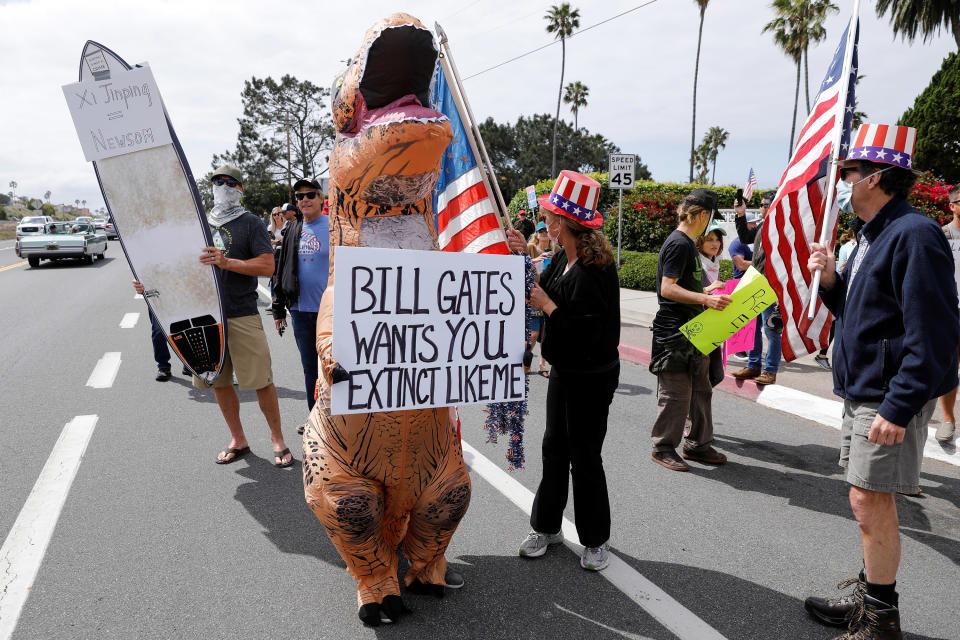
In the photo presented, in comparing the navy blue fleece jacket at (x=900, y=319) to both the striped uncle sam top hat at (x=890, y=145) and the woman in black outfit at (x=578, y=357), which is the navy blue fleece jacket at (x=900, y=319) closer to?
the striped uncle sam top hat at (x=890, y=145)

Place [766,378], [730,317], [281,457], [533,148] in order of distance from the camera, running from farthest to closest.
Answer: [533,148] < [766,378] < [281,457] < [730,317]

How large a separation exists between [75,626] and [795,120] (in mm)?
41269

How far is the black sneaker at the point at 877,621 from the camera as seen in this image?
2.19 meters

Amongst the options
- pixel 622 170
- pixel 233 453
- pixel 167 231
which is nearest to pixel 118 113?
pixel 167 231

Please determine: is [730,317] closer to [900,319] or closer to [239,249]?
[900,319]

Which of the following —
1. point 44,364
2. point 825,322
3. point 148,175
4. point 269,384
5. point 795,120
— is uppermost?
point 795,120

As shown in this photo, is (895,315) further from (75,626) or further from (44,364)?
(44,364)

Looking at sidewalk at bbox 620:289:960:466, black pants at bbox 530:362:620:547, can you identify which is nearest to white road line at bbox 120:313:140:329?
sidewalk at bbox 620:289:960:466

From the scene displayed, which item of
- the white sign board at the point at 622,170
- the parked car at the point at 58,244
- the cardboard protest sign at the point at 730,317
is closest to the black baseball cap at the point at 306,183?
the cardboard protest sign at the point at 730,317

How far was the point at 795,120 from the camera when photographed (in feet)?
116

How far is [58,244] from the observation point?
64.7ft

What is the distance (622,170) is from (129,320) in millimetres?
8950

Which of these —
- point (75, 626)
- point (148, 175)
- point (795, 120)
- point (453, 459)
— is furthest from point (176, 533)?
point (795, 120)

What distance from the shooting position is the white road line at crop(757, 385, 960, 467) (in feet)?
15.6
